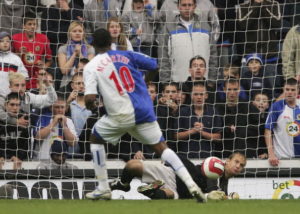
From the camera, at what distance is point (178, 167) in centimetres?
972

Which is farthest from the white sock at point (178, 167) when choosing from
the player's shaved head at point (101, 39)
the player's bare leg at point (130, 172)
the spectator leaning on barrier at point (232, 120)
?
the spectator leaning on barrier at point (232, 120)

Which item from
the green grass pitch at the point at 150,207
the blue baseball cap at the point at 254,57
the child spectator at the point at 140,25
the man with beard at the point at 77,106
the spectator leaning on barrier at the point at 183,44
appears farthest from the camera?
the child spectator at the point at 140,25

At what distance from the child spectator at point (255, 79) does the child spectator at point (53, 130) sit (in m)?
2.77

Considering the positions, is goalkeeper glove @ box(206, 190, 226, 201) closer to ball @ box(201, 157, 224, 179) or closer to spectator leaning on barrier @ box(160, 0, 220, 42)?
ball @ box(201, 157, 224, 179)

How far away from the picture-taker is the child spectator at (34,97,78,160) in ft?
43.8

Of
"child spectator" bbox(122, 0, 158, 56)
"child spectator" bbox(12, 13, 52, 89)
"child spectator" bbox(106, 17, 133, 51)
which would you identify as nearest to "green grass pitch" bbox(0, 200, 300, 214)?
"child spectator" bbox(106, 17, 133, 51)

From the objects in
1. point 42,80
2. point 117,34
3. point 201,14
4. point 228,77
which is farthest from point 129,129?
point 201,14

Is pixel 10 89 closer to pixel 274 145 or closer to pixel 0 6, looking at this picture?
pixel 0 6

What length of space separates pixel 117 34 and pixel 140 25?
4.28ft

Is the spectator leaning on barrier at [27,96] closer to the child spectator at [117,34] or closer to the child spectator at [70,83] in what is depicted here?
the child spectator at [70,83]

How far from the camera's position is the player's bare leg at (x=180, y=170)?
9.55 m

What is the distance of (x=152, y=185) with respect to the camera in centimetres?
1034

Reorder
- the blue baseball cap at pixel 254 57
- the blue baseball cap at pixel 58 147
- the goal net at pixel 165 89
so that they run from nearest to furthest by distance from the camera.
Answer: the goal net at pixel 165 89 < the blue baseball cap at pixel 58 147 < the blue baseball cap at pixel 254 57

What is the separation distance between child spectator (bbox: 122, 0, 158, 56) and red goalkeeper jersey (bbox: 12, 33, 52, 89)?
130cm
